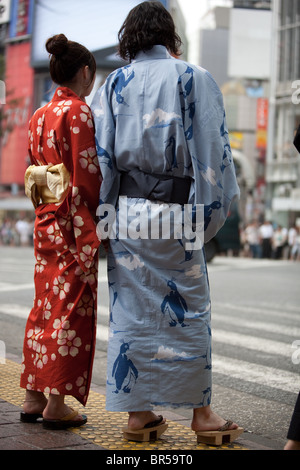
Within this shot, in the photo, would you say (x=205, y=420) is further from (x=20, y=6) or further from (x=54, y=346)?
(x=20, y=6)

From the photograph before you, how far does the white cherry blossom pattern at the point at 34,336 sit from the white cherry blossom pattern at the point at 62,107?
3.09 feet

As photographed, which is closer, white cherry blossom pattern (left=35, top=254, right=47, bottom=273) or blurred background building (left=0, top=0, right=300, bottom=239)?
white cherry blossom pattern (left=35, top=254, right=47, bottom=273)

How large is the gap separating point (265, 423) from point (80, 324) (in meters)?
1.10

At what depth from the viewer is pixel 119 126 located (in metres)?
2.93

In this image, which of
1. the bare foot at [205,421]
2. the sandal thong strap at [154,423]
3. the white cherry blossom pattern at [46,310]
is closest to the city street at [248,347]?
the bare foot at [205,421]

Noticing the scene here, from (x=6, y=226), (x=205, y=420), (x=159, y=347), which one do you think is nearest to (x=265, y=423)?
(x=205, y=420)

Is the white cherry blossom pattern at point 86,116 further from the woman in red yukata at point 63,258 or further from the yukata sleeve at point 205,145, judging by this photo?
the yukata sleeve at point 205,145

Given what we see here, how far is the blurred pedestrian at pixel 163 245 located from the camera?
2812mm

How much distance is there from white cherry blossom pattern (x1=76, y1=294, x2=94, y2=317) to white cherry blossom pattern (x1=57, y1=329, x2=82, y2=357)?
9 centimetres

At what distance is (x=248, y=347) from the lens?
18.8 ft

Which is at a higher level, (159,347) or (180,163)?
(180,163)

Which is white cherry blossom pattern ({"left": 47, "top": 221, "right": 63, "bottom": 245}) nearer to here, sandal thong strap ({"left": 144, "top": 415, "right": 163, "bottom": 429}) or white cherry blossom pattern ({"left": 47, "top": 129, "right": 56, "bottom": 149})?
white cherry blossom pattern ({"left": 47, "top": 129, "right": 56, "bottom": 149})

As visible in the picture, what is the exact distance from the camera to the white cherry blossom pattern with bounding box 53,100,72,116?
309cm

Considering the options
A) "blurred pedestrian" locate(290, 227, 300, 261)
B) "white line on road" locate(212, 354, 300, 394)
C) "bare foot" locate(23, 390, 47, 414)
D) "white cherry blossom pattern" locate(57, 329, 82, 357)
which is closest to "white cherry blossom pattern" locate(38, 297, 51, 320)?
"white cherry blossom pattern" locate(57, 329, 82, 357)
